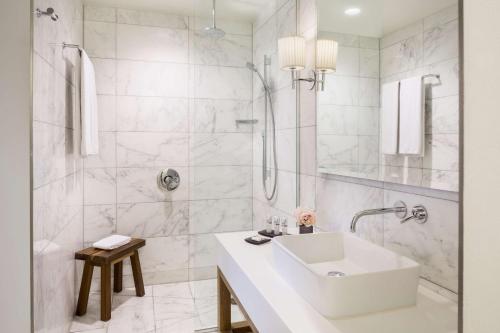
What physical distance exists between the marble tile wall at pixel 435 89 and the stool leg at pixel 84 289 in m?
2.36

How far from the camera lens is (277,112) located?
243 centimetres

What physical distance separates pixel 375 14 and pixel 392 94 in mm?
424

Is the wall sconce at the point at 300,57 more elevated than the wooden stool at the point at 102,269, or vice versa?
the wall sconce at the point at 300,57

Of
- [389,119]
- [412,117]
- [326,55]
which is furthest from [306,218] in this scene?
[326,55]

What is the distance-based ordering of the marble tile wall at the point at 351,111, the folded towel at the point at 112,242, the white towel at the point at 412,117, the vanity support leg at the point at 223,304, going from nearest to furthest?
1. the white towel at the point at 412,117
2. the marble tile wall at the point at 351,111
3. the vanity support leg at the point at 223,304
4. the folded towel at the point at 112,242

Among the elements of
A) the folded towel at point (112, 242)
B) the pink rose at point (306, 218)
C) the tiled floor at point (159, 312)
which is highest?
the pink rose at point (306, 218)

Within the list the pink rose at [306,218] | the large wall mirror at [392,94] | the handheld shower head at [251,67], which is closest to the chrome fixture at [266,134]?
the handheld shower head at [251,67]

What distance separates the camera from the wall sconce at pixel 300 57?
199cm

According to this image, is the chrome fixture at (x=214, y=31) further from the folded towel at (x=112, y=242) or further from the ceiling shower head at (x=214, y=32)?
the folded towel at (x=112, y=242)

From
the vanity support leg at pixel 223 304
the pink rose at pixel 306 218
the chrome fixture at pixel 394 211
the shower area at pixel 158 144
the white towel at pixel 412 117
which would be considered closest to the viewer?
the white towel at pixel 412 117

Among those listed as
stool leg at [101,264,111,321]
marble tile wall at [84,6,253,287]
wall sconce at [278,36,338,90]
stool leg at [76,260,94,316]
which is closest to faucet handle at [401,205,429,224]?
wall sconce at [278,36,338,90]

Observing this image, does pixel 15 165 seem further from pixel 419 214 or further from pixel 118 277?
pixel 118 277

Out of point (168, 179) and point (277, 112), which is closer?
point (277, 112)

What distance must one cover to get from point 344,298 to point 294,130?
1.46 m
